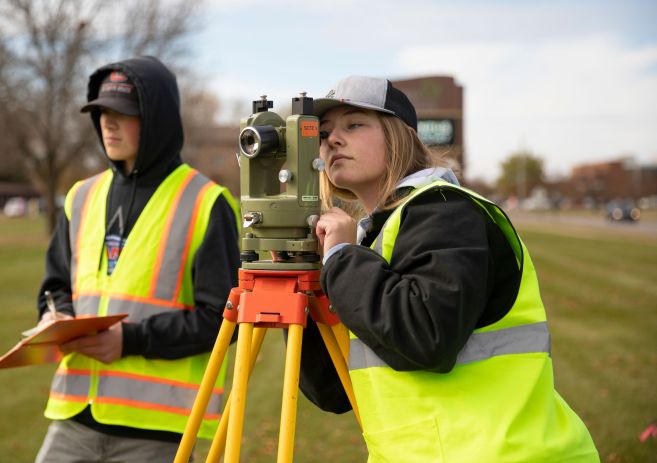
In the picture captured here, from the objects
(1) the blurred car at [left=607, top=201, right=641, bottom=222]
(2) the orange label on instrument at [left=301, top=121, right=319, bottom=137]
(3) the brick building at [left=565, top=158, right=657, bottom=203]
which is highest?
(2) the orange label on instrument at [left=301, top=121, right=319, bottom=137]

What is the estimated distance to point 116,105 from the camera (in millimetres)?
3111

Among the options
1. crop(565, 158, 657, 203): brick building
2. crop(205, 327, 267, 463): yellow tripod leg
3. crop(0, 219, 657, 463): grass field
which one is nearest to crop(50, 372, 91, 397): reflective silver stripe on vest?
crop(205, 327, 267, 463): yellow tripod leg

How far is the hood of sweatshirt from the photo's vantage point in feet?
10.3

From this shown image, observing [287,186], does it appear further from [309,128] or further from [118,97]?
[118,97]

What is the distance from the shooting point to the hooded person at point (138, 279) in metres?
2.86

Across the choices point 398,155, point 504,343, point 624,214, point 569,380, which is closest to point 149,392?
point 398,155

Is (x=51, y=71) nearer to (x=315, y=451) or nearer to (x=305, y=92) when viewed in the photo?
(x=315, y=451)

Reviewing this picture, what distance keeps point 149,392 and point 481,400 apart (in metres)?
1.52

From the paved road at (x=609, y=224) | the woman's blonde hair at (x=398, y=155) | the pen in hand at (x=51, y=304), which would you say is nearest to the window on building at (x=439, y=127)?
the pen in hand at (x=51, y=304)

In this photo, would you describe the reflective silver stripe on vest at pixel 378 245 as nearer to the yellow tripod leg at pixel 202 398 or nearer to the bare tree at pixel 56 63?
the yellow tripod leg at pixel 202 398

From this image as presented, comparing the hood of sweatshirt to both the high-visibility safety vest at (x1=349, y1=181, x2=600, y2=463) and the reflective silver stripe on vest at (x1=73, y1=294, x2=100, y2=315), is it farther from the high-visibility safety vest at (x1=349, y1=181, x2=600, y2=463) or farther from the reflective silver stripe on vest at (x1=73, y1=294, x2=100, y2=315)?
the high-visibility safety vest at (x1=349, y1=181, x2=600, y2=463)

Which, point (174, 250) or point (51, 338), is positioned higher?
point (174, 250)

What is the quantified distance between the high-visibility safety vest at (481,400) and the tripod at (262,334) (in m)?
0.16

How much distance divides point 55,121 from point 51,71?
4.87 ft
